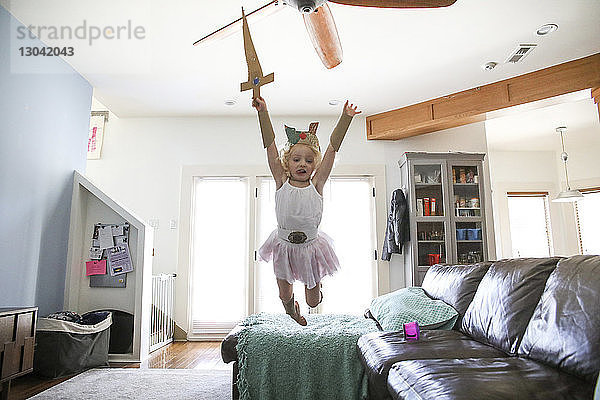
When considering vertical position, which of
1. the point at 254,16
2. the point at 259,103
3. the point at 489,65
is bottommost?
the point at 259,103

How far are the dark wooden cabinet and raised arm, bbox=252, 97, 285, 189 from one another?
2.00m

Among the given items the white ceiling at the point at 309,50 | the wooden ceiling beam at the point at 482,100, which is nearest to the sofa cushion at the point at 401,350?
the white ceiling at the point at 309,50

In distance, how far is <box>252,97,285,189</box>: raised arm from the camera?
6.26 feet

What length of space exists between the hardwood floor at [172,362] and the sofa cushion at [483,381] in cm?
241

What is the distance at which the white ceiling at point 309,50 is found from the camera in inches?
131

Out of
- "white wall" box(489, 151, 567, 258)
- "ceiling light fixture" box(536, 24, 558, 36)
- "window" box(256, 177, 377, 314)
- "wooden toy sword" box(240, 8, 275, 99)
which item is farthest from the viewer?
"white wall" box(489, 151, 567, 258)

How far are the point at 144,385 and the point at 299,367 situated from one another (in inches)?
55.1

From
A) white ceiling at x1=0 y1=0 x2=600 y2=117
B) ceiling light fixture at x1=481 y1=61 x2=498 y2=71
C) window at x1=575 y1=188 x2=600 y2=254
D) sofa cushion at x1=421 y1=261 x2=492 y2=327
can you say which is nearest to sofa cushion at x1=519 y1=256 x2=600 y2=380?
sofa cushion at x1=421 y1=261 x2=492 y2=327

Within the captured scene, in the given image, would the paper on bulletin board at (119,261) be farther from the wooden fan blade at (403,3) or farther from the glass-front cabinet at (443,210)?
the wooden fan blade at (403,3)

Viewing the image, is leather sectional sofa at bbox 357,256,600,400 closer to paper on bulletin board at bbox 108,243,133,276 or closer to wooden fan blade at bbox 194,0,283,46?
wooden fan blade at bbox 194,0,283,46

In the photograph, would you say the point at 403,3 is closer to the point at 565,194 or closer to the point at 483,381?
the point at 483,381

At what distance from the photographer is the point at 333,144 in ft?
6.59

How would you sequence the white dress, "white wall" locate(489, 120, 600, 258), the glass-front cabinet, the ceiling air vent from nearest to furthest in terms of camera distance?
the white dress
the ceiling air vent
the glass-front cabinet
"white wall" locate(489, 120, 600, 258)

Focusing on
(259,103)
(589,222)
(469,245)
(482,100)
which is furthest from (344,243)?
(589,222)
